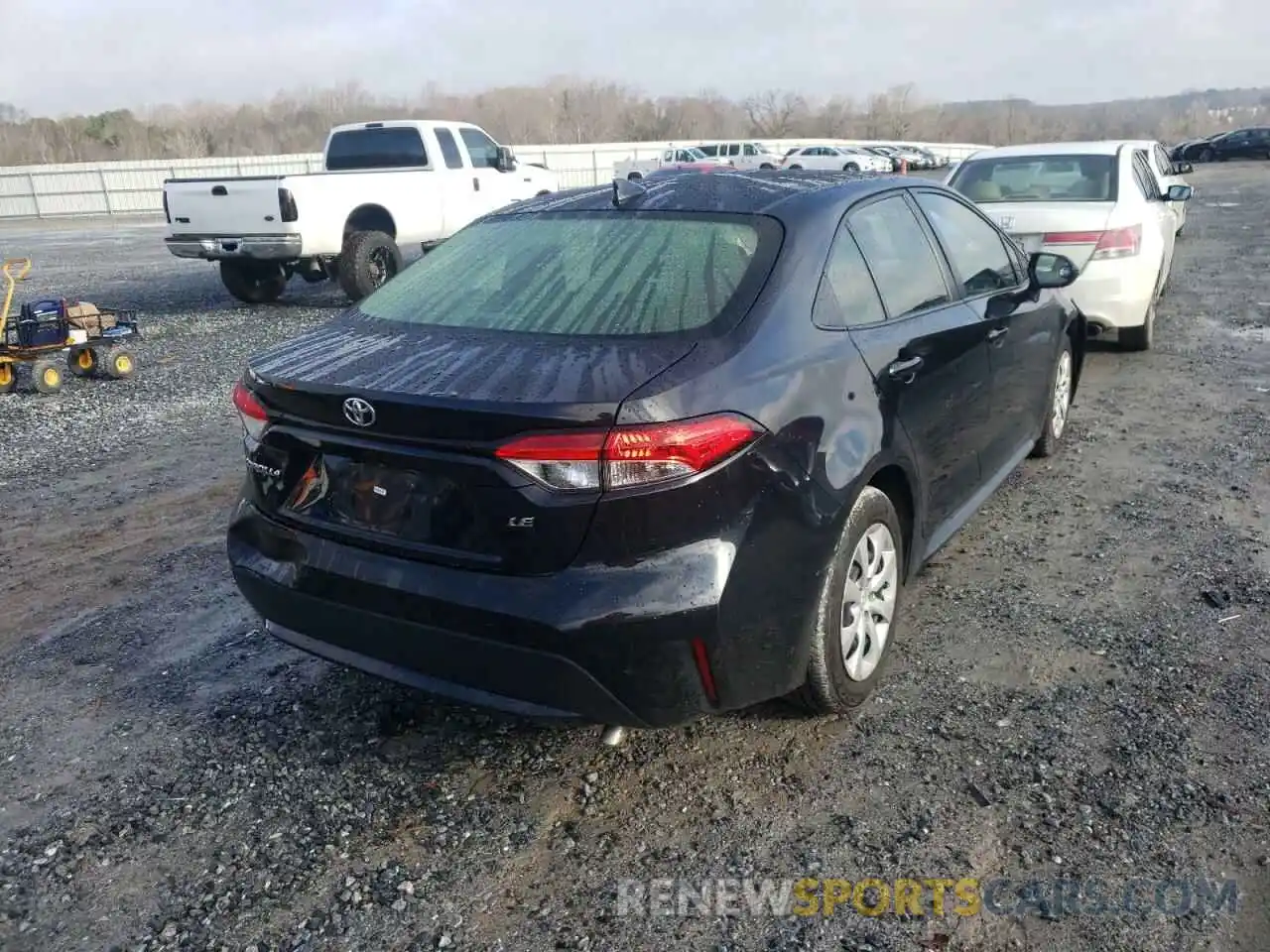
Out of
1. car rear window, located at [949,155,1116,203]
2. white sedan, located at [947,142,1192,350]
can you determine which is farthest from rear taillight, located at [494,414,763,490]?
car rear window, located at [949,155,1116,203]

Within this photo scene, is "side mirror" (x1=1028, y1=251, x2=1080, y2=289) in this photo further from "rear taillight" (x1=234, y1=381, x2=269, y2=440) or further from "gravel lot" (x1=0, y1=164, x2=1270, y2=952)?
"rear taillight" (x1=234, y1=381, x2=269, y2=440)

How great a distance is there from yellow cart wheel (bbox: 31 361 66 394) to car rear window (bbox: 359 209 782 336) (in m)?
5.78

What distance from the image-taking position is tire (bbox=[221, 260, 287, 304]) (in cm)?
1262

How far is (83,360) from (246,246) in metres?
3.13

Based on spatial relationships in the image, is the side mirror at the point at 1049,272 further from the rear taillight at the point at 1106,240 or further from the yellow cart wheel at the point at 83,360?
the yellow cart wheel at the point at 83,360

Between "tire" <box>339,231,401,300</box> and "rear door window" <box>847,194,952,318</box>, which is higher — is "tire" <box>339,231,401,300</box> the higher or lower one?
the lower one

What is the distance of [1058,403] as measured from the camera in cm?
577

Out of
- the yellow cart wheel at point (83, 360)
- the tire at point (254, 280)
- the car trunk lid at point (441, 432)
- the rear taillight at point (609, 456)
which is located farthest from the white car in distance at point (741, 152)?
the rear taillight at point (609, 456)

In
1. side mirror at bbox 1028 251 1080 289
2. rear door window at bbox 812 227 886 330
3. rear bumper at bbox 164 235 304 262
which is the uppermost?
rear door window at bbox 812 227 886 330

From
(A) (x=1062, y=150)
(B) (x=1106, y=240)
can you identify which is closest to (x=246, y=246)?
(A) (x=1062, y=150)

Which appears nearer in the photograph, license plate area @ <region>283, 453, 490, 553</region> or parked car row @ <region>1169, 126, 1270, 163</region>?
license plate area @ <region>283, 453, 490, 553</region>

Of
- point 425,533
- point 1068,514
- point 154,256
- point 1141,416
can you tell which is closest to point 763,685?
point 425,533

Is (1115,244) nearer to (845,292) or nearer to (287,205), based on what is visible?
(845,292)

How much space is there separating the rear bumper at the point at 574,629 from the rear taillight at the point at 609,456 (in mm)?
209
